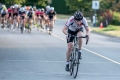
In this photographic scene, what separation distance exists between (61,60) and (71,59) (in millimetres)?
4145

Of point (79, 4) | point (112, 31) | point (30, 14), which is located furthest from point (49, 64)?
point (79, 4)

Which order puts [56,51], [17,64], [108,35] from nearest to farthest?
[17,64] < [56,51] < [108,35]

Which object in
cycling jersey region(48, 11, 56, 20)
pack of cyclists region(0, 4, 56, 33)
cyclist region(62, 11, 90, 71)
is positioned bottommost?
pack of cyclists region(0, 4, 56, 33)

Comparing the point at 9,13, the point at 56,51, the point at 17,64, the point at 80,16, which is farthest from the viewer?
the point at 9,13

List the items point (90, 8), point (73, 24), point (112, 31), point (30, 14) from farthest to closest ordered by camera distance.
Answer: point (90, 8) < point (112, 31) < point (30, 14) < point (73, 24)

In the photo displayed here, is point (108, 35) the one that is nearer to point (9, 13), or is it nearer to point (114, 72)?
point (9, 13)

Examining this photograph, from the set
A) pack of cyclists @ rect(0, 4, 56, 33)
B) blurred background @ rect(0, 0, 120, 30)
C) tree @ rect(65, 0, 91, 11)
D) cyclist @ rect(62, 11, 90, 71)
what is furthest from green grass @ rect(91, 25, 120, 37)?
tree @ rect(65, 0, 91, 11)

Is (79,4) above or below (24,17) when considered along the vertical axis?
below

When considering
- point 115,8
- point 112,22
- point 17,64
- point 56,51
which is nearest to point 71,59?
point 17,64

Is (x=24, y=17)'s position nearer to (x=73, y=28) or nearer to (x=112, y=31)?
(x=112, y=31)

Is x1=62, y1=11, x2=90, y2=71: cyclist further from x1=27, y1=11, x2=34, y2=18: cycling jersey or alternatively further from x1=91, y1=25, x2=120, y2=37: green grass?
x1=27, y1=11, x2=34, y2=18: cycling jersey

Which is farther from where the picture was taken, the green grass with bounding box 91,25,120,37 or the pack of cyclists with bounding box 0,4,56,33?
the green grass with bounding box 91,25,120,37

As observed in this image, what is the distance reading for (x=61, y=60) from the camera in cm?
1862

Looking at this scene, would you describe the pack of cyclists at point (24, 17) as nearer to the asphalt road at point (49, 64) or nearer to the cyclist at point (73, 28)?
the asphalt road at point (49, 64)
